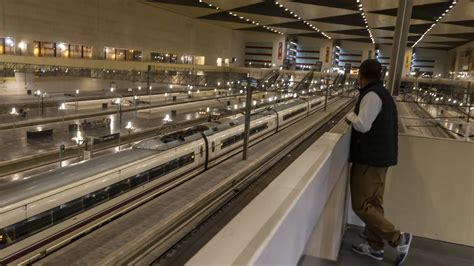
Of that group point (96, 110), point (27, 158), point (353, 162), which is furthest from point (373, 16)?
point (353, 162)

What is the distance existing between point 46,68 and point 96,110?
7.67 meters

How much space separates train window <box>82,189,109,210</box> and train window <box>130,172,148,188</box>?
772mm

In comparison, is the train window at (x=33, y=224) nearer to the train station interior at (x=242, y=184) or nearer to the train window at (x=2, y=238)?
the train station interior at (x=242, y=184)

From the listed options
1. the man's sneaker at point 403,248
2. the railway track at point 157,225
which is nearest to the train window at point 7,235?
the railway track at point 157,225

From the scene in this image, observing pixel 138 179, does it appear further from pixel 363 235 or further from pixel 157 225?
pixel 363 235

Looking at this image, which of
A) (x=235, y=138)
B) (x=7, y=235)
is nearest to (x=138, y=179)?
(x=7, y=235)

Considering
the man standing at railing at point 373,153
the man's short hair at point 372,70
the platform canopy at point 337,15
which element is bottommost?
the man standing at railing at point 373,153

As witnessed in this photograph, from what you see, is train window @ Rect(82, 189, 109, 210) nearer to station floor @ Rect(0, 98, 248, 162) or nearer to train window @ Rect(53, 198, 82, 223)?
train window @ Rect(53, 198, 82, 223)

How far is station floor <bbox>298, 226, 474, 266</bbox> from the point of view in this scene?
4.23 m

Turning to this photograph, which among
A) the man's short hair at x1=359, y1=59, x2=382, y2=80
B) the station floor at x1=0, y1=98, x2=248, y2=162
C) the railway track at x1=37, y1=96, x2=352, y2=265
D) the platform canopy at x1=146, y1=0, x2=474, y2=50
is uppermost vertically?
the platform canopy at x1=146, y1=0, x2=474, y2=50

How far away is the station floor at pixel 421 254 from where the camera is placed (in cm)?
423

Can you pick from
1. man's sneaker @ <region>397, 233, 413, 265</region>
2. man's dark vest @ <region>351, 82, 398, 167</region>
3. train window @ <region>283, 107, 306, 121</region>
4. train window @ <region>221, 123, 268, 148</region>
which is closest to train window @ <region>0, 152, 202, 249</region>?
train window @ <region>221, 123, 268, 148</region>

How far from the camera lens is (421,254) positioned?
488cm

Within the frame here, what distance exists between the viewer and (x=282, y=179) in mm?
2506
